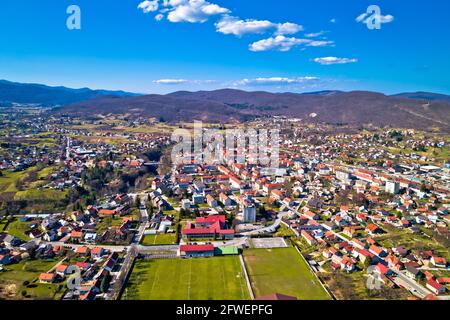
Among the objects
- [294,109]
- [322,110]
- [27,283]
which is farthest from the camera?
[294,109]

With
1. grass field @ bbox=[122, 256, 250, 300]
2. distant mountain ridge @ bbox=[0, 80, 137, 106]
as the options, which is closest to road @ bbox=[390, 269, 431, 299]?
grass field @ bbox=[122, 256, 250, 300]

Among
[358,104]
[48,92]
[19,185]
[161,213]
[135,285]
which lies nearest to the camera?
[135,285]

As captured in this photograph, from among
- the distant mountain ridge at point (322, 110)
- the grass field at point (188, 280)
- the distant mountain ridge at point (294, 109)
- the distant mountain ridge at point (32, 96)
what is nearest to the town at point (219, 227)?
the grass field at point (188, 280)

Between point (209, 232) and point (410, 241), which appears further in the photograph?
point (209, 232)

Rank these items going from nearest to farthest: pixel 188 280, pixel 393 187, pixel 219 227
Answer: pixel 188 280 < pixel 219 227 < pixel 393 187

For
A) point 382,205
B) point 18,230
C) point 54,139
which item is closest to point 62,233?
point 18,230

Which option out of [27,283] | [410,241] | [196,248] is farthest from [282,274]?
[27,283]

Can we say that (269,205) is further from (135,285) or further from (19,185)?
(19,185)

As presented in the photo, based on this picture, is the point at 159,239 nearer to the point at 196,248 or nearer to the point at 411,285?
the point at 196,248
